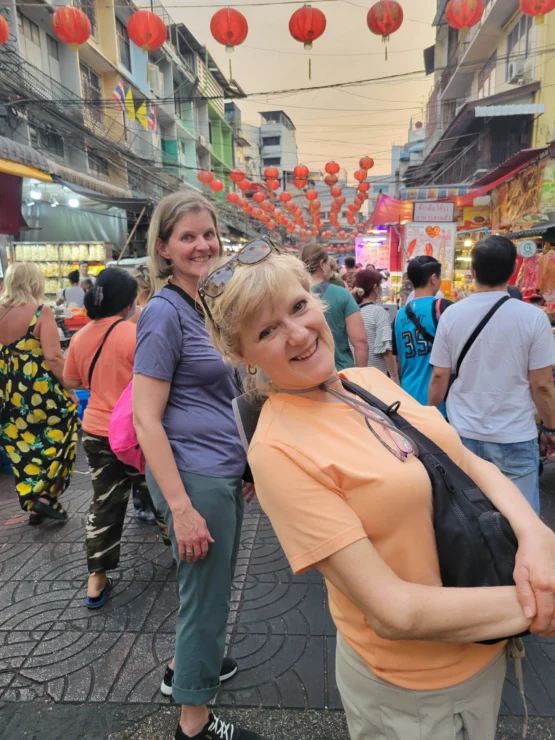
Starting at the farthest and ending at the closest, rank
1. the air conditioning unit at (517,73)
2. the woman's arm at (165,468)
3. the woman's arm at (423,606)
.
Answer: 1. the air conditioning unit at (517,73)
2. the woman's arm at (165,468)
3. the woman's arm at (423,606)

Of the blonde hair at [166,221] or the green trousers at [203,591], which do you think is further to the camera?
the blonde hair at [166,221]

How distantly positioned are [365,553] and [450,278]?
947 centimetres

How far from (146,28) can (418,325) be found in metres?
7.11

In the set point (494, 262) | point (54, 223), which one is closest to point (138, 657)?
point (494, 262)

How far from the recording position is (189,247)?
75.5 inches

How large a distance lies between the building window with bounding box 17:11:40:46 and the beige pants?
19.3m

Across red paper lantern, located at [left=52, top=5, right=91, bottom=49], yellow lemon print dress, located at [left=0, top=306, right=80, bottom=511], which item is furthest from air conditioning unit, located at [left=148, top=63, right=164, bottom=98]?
yellow lemon print dress, located at [left=0, top=306, right=80, bottom=511]

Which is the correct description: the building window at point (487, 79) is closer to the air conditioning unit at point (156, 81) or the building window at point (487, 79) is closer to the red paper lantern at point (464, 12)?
the red paper lantern at point (464, 12)

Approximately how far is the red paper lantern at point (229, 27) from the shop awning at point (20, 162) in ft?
10.8

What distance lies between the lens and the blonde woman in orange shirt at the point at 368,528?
0.98 meters

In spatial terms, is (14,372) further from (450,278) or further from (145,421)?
(450,278)

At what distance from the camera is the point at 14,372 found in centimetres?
390

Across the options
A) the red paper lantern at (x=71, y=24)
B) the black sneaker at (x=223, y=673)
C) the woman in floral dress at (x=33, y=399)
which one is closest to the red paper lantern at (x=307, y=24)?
the red paper lantern at (x=71, y=24)

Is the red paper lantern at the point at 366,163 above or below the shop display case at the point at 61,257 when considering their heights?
above
